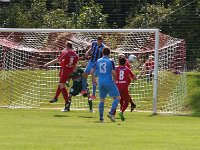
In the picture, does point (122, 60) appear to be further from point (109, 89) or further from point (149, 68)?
point (149, 68)

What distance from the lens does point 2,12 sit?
116ft

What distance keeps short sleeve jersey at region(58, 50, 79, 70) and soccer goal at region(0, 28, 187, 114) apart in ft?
6.28

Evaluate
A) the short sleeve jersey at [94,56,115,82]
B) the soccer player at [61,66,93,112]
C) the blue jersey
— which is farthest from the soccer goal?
the short sleeve jersey at [94,56,115,82]

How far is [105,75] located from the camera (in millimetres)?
18984

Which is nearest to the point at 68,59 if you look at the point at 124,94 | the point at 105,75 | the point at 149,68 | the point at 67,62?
the point at 67,62

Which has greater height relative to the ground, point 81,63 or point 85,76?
point 81,63

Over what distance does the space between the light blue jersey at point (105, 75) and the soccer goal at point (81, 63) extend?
18.1 feet

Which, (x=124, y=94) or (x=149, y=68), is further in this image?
(x=149, y=68)

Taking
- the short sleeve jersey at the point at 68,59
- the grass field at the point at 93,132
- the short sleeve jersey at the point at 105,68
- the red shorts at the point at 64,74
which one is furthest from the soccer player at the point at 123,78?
the red shorts at the point at 64,74

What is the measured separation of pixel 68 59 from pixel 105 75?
12.6 feet

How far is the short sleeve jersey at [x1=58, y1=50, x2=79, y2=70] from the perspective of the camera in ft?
74.2

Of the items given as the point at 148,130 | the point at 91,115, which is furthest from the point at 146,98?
the point at 148,130

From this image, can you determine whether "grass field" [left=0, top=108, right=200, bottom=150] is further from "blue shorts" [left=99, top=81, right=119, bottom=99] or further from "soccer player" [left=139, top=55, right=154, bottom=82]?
"soccer player" [left=139, top=55, right=154, bottom=82]

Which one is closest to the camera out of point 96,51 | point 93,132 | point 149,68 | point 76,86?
point 93,132
